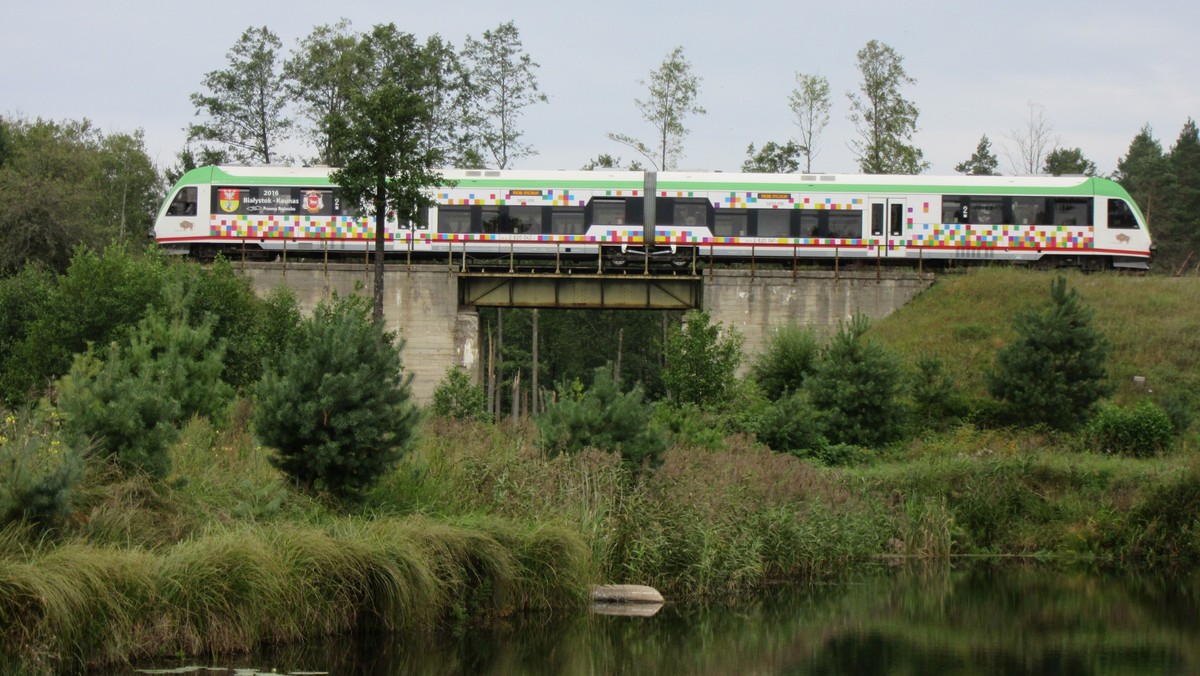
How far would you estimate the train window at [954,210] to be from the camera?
36.8 metres

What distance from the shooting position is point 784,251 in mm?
36938

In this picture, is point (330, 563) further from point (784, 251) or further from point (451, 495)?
point (784, 251)

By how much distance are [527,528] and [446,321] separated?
69.8ft

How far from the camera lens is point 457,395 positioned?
32406mm

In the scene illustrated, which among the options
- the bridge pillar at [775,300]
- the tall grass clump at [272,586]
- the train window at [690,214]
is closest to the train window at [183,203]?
the train window at [690,214]

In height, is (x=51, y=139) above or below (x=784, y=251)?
above

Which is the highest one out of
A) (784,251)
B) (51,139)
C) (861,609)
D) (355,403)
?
(51,139)

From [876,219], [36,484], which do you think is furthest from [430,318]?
[36,484]

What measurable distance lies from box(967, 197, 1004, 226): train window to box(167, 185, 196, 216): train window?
2164cm

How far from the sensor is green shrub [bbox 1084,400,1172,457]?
2738cm

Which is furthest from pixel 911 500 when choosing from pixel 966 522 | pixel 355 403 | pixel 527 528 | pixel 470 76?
pixel 470 76

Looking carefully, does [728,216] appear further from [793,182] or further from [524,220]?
[524,220]

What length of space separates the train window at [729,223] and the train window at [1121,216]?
9.96 metres

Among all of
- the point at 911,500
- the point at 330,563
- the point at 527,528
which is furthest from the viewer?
the point at 911,500
